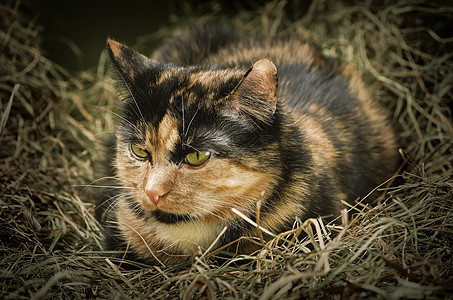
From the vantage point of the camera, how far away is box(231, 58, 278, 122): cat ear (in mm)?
1342

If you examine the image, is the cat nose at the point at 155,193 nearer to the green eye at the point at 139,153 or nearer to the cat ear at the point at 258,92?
the green eye at the point at 139,153

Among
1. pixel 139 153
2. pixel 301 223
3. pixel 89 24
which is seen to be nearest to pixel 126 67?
pixel 139 153

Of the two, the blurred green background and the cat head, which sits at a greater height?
the blurred green background

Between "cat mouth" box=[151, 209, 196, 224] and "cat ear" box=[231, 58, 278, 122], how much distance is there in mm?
417

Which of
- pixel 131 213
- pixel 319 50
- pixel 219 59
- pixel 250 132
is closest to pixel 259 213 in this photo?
pixel 250 132

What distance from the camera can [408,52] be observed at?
2.62 m

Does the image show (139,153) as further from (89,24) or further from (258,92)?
(89,24)

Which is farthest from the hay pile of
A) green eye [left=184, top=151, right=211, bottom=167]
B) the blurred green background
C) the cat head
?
green eye [left=184, top=151, right=211, bottom=167]

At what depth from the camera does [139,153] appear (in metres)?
1.56

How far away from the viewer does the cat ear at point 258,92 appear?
4.40 feet

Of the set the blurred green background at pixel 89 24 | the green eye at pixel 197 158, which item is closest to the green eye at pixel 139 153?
the green eye at pixel 197 158

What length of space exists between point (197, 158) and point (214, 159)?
0.19ft

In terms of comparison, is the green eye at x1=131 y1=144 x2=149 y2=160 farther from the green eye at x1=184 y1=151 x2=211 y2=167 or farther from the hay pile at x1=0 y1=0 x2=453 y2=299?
the hay pile at x1=0 y1=0 x2=453 y2=299

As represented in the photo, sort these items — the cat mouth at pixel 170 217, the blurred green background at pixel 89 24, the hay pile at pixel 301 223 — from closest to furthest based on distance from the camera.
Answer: the hay pile at pixel 301 223 < the cat mouth at pixel 170 217 < the blurred green background at pixel 89 24
